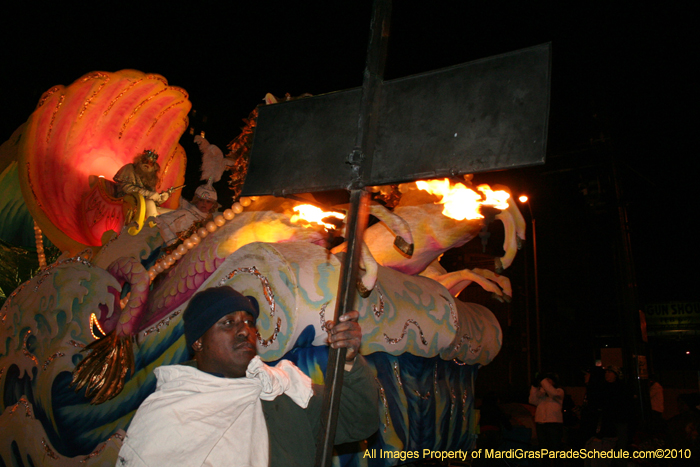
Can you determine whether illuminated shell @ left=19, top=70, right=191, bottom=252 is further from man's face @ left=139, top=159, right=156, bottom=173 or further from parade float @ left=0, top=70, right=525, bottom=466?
man's face @ left=139, top=159, right=156, bottom=173

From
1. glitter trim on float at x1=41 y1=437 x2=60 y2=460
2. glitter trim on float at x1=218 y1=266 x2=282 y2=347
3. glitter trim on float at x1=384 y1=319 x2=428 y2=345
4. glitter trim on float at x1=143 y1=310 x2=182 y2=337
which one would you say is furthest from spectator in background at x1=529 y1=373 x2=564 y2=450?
glitter trim on float at x1=41 y1=437 x2=60 y2=460

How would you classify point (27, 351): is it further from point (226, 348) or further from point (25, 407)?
point (226, 348)

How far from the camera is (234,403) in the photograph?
5.69 ft

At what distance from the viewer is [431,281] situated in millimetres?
4289

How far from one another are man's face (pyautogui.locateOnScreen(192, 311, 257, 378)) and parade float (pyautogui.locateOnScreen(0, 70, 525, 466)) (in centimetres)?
118

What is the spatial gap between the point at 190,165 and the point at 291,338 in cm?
321

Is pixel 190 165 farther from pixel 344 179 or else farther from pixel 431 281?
pixel 344 179

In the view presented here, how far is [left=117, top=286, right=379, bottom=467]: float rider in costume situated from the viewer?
1600 millimetres

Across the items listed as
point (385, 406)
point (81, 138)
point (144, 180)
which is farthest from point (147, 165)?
point (385, 406)

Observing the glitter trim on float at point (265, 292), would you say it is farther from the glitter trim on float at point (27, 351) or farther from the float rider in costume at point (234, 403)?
the glitter trim on float at point (27, 351)

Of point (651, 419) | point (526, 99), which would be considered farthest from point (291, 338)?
point (651, 419)

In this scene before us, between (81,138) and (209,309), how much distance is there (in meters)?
3.43

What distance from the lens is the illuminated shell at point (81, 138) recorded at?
441cm

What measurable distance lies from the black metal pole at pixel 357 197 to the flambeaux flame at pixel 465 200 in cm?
184
